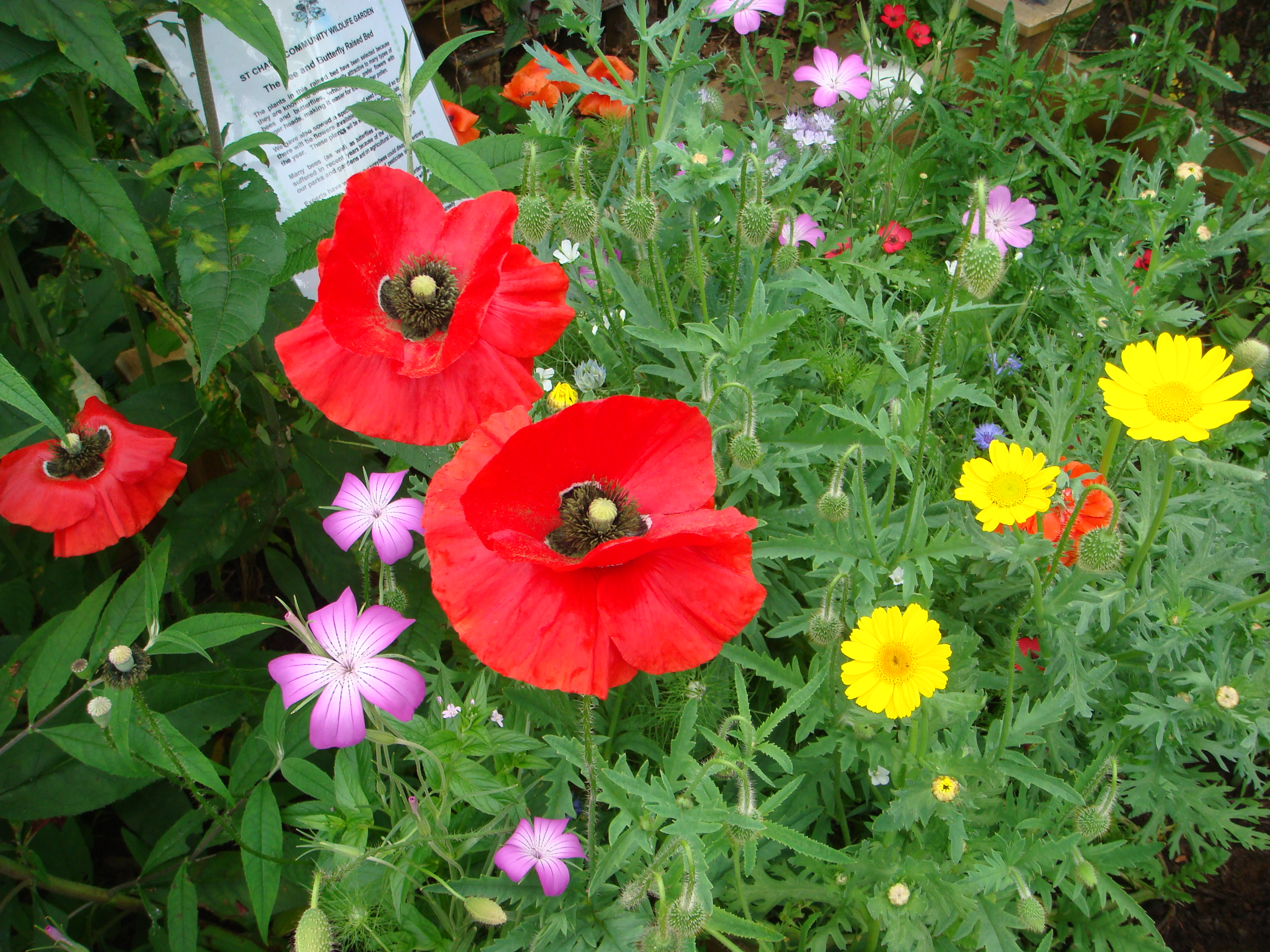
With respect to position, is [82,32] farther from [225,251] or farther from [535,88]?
[535,88]

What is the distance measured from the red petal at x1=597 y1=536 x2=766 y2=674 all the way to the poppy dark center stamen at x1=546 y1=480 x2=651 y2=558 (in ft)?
0.30

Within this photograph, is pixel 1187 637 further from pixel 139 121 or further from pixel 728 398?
pixel 139 121

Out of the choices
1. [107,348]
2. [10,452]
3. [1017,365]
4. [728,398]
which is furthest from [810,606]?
[107,348]

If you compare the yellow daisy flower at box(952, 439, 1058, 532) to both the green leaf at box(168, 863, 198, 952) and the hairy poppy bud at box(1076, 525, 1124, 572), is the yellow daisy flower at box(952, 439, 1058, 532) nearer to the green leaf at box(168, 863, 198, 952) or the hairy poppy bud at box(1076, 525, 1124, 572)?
the hairy poppy bud at box(1076, 525, 1124, 572)

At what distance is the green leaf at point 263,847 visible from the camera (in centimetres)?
131

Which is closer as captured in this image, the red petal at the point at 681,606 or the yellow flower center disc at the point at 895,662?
the red petal at the point at 681,606

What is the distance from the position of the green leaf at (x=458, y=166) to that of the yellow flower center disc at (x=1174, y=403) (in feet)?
3.23

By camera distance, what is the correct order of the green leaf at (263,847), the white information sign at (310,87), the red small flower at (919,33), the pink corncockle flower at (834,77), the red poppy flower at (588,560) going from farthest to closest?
the red small flower at (919,33) < the pink corncockle flower at (834,77) < the white information sign at (310,87) < the green leaf at (263,847) < the red poppy flower at (588,560)

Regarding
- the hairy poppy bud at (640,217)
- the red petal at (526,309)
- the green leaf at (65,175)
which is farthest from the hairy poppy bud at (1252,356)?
the green leaf at (65,175)

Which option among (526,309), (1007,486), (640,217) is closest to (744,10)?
(640,217)

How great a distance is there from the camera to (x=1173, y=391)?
4.09 feet

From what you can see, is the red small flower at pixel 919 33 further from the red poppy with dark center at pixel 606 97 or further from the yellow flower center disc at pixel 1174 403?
the yellow flower center disc at pixel 1174 403

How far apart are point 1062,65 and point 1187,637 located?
2.25 meters

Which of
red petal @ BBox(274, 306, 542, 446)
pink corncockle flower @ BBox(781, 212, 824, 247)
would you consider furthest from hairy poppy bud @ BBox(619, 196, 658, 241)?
pink corncockle flower @ BBox(781, 212, 824, 247)
